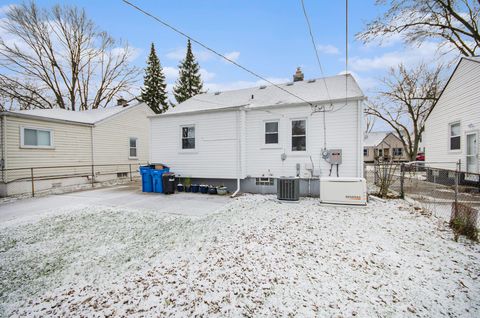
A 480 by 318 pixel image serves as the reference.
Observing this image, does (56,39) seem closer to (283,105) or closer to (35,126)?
(35,126)

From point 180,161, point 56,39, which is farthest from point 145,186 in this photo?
point 56,39

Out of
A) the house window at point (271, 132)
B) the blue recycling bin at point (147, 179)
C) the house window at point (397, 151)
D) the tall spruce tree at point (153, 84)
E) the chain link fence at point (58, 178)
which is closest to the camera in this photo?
the house window at point (271, 132)

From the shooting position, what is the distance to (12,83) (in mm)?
17688

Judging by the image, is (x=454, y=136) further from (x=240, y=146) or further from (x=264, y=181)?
(x=240, y=146)

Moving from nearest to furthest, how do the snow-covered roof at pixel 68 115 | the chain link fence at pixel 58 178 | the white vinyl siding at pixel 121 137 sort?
the chain link fence at pixel 58 178 → the snow-covered roof at pixel 68 115 → the white vinyl siding at pixel 121 137

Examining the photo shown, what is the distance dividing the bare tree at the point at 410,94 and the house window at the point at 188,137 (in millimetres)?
21499

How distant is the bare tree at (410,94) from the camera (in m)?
20.3

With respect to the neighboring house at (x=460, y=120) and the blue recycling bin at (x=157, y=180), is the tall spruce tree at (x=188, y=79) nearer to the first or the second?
the blue recycling bin at (x=157, y=180)

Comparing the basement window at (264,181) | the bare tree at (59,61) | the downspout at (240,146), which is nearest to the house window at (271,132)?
the downspout at (240,146)

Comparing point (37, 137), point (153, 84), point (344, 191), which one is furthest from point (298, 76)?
point (153, 84)

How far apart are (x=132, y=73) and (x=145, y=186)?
1985cm

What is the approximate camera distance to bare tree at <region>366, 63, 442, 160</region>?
2034 cm

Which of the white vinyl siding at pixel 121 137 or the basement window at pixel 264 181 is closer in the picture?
the basement window at pixel 264 181

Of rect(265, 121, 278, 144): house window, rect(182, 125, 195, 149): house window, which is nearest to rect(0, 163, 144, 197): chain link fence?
rect(182, 125, 195, 149): house window
